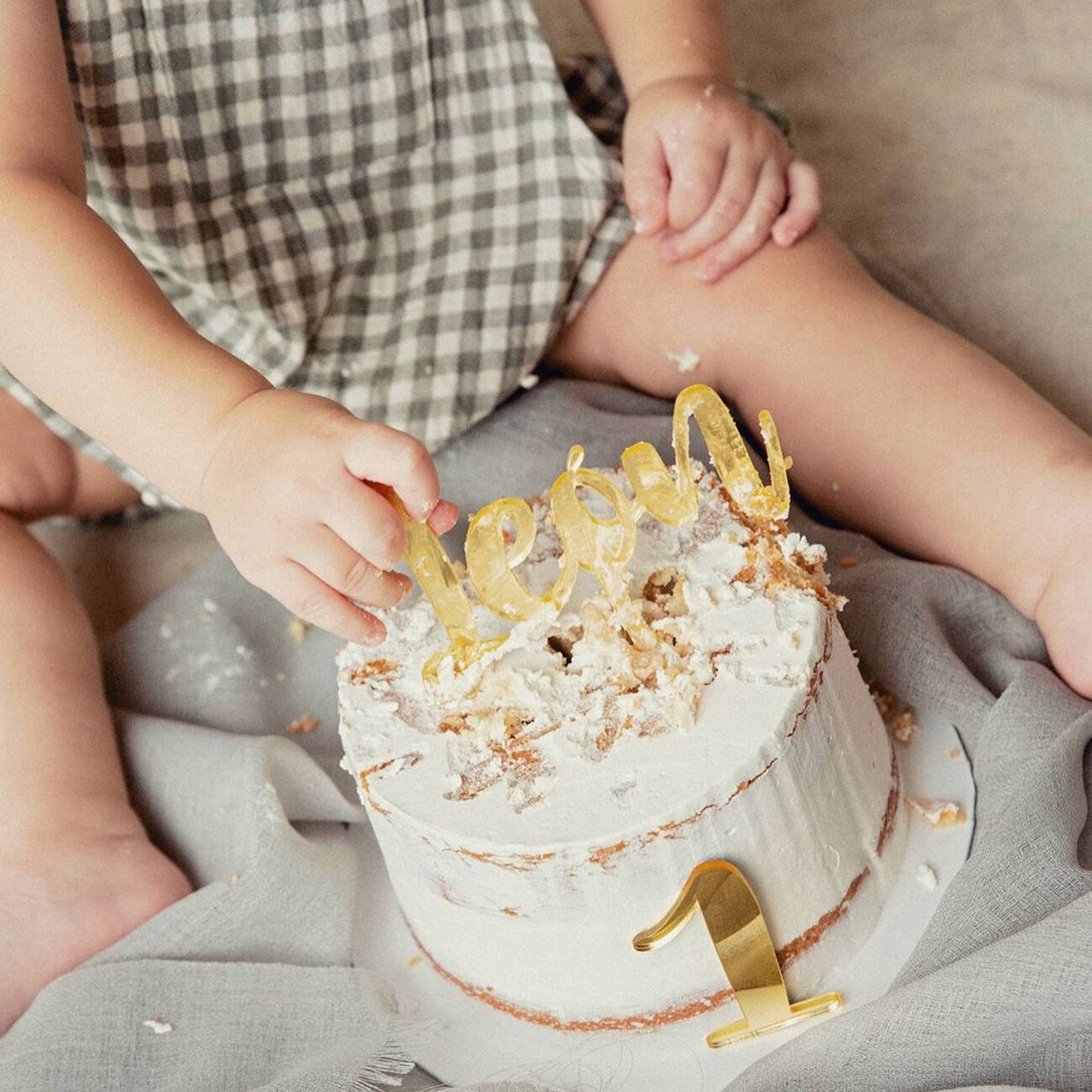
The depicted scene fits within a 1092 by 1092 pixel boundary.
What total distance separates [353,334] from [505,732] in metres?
0.45

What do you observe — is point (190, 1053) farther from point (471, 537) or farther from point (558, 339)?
point (558, 339)

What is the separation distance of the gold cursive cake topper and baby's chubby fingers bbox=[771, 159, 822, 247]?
12.6 inches

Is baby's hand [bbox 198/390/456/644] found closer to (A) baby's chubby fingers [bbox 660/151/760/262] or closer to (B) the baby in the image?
(B) the baby

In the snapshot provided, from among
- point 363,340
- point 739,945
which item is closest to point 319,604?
point 739,945

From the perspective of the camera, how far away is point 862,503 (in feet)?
3.04

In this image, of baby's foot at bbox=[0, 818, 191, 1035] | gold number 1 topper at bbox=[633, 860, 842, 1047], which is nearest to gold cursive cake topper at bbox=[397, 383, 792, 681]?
gold number 1 topper at bbox=[633, 860, 842, 1047]

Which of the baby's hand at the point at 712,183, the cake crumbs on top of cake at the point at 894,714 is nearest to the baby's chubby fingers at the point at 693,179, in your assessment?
the baby's hand at the point at 712,183

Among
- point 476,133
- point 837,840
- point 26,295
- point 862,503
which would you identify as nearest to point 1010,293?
point 862,503

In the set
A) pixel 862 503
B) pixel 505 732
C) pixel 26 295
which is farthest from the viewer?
pixel 862 503

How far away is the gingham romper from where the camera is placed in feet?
3.11

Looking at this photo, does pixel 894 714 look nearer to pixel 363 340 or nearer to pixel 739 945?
pixel 739 945

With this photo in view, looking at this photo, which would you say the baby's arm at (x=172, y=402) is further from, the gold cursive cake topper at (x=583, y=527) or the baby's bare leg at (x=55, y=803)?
the baby's bare leg at (x=55, y=803)

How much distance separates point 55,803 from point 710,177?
0.60m

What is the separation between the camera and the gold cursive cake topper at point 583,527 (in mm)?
673
